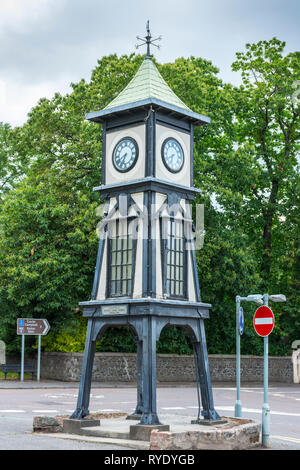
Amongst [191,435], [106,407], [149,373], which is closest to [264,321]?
[149,373]

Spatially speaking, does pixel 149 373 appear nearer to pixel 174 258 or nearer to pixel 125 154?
pixel 174 258

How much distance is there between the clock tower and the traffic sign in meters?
17.8

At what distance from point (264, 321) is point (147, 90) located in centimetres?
541

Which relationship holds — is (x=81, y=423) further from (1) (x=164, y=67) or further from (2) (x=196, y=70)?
(2) (x=196, y=70)

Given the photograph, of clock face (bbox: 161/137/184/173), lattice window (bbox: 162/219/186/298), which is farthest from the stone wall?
clock face (bbox: 161/137/184/173)

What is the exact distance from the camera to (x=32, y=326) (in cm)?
3128

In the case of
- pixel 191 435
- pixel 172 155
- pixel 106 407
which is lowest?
pixel 106 407

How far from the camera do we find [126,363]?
33.5 metres

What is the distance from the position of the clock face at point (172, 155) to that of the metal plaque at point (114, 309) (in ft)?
10.2

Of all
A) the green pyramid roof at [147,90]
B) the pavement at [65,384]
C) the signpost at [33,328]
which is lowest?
the pavement at [65,384]

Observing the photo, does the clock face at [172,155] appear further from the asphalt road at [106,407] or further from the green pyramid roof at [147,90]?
the asphalt road at [106,407]

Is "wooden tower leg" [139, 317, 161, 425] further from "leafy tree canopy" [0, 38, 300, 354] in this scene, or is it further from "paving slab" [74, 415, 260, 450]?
"leafy tree canopy" [0, 38, 300, 354]

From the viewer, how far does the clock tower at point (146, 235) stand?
43.1ft

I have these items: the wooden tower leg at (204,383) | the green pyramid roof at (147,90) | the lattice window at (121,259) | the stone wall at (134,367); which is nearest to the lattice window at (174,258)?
the lattice window at (121,259)
